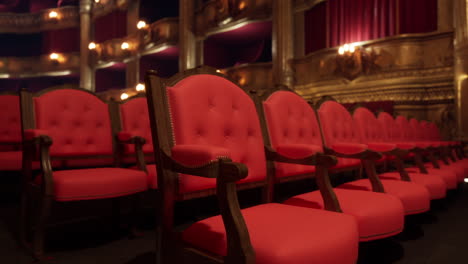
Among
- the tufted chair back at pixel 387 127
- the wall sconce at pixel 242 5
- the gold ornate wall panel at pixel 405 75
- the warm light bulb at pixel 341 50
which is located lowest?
the tufted chair back at pixel 387 127

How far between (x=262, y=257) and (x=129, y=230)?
1.23 meters

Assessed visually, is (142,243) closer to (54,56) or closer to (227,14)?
(227,14)

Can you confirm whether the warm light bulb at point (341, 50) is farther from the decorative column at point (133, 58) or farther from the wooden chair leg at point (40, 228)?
the decorative column at point (133, 58)

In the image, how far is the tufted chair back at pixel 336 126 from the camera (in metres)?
1.98

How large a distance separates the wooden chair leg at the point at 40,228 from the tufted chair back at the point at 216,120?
791mm

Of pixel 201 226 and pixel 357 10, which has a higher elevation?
pixel 357 10

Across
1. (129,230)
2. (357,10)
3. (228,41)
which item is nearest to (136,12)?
(228,41)

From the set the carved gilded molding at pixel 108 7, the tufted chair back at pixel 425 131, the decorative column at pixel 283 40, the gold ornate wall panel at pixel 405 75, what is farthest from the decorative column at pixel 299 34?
the carved gilded molding at pixel 108 7

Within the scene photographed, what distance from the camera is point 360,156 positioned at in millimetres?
1541

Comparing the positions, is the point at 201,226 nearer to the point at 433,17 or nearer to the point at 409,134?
the point at 409,134

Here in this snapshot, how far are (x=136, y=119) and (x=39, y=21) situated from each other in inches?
538

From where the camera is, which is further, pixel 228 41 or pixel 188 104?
pixel 228 41

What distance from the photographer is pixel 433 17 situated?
589 centimetres

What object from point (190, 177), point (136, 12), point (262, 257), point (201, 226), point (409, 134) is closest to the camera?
point (262, 257)
